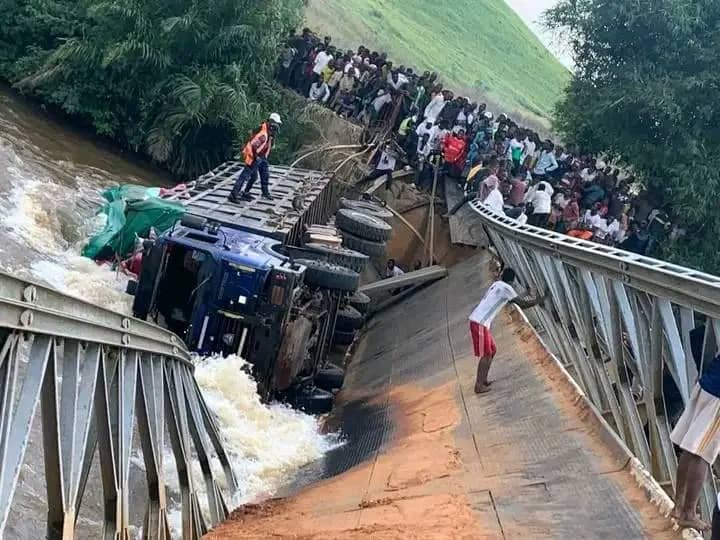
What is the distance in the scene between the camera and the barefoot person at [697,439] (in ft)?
17.0

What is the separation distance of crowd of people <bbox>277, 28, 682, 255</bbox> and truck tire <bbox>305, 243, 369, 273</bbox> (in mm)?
4086

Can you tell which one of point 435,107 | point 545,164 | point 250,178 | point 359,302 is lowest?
point 359,302

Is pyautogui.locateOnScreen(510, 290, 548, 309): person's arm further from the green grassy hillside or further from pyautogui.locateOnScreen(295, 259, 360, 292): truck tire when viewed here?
the green grassy hillside

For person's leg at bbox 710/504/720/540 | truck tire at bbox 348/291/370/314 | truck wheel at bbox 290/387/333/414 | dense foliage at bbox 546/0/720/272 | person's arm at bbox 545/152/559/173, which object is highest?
dense foliage at bbox 546/0/720/272

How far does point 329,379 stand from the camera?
12422mm

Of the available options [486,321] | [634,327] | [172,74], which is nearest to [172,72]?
[172,74]

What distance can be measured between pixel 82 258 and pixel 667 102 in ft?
41.6

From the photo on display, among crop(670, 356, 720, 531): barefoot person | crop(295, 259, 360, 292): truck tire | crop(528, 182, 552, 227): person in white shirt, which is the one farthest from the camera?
crop(528, 182, 552, 227): person in white shirt

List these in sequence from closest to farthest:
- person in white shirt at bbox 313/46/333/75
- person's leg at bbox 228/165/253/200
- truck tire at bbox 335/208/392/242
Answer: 1. person's leg at bbox 228/165/253/200
2. truck tire at bbox 335/208/392/242
3. person in white shirt at bbox 313/46/333/75

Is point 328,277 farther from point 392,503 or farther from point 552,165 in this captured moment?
point 552,165

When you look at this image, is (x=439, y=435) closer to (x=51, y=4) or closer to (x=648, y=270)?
(x=648, y=270)

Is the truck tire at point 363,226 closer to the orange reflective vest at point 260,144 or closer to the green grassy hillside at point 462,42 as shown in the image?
the orange reflective vest at point 260,144

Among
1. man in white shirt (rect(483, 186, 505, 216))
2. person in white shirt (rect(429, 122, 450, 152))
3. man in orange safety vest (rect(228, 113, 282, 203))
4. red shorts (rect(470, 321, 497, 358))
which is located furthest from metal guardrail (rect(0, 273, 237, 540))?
person in white shirt (rect(429, 122, 450, 152))

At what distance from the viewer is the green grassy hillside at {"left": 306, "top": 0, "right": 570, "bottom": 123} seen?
137 feet
